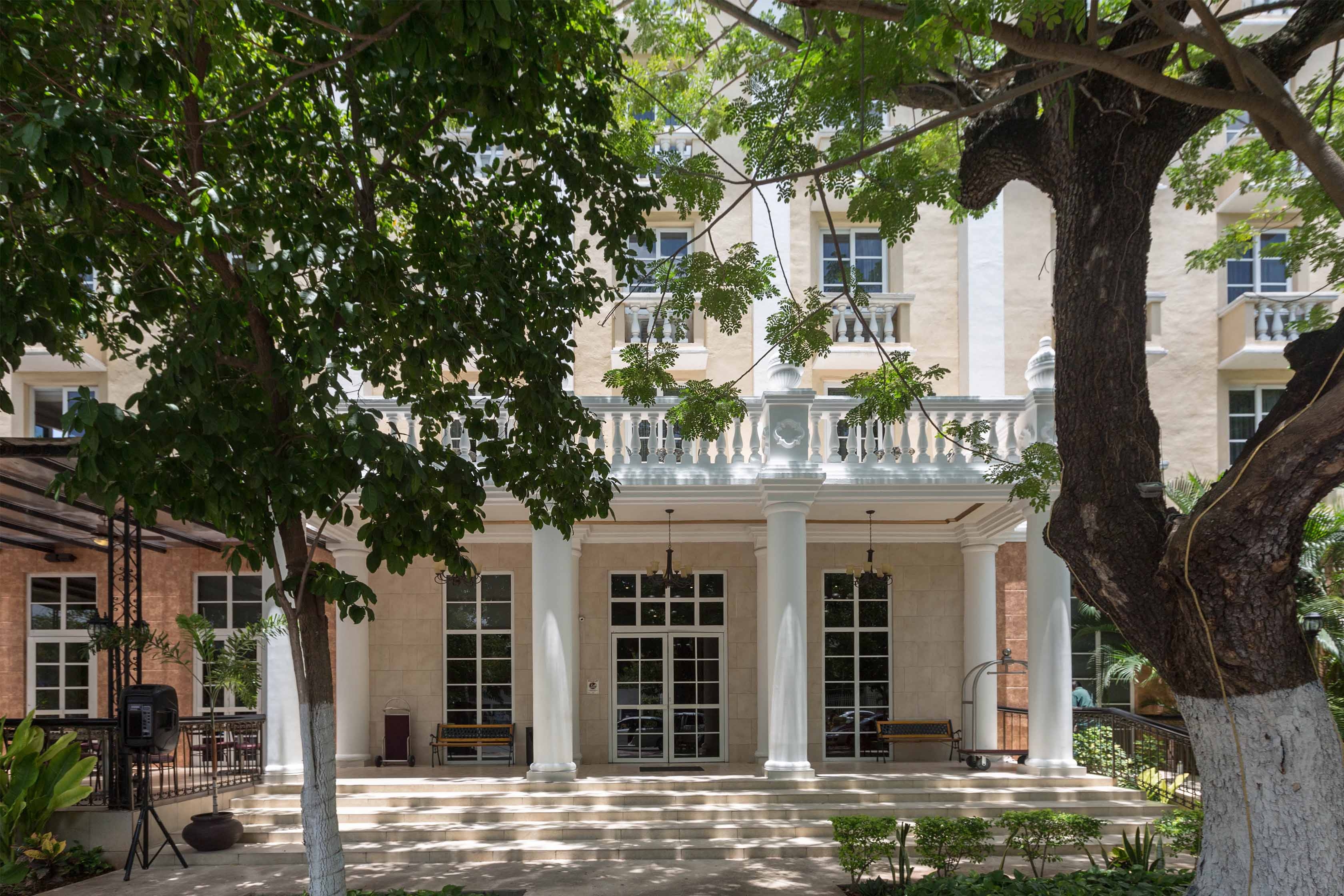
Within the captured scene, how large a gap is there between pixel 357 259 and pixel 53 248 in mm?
1581

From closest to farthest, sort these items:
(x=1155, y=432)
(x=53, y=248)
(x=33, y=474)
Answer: (x=53, y=248), (x=1155, y=432), (x=33, y=474)

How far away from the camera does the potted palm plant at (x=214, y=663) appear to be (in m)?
10.7

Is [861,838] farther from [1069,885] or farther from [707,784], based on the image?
[707,784]

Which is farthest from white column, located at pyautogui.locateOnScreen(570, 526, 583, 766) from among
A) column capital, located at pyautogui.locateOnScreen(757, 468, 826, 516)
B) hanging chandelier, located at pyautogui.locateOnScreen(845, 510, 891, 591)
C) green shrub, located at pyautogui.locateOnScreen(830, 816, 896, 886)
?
green shrub, located at pyautogui.locateOnScreen(830, 816, 896, 886)

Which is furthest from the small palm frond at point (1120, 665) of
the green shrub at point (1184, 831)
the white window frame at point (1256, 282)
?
the white window frame at point (1256, 282)

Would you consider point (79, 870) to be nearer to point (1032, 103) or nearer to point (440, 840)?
point (440, 840)

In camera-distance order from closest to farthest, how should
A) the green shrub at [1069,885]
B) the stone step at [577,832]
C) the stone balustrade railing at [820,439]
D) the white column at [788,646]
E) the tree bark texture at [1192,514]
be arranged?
the tree bark texture at [1192,514] < the green shrub at [1069,885] < the stone step at [577,832] < the white column at [788,646] < the stone balustrade railing at [820,439]

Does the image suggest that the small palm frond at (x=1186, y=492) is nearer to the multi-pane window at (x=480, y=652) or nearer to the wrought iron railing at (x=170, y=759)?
the multi-pane window at (x=480, y=652)

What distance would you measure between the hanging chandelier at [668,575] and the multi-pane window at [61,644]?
920 centimetres

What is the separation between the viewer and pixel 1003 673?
1590 centimetres

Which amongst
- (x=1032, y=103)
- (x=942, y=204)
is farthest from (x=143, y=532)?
(x=1032, y=103)

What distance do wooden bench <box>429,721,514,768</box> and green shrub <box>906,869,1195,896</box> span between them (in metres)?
8.68

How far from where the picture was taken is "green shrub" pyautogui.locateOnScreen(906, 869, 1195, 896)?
7.16 meters

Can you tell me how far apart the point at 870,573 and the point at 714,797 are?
4.43 metres
